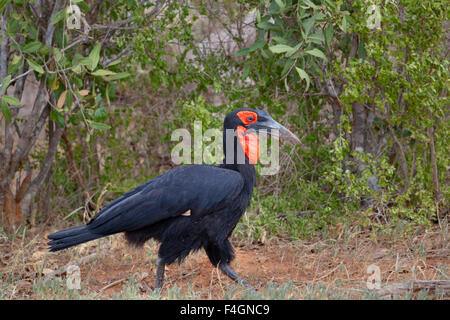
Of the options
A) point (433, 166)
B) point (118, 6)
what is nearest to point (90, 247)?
point (118, 6)

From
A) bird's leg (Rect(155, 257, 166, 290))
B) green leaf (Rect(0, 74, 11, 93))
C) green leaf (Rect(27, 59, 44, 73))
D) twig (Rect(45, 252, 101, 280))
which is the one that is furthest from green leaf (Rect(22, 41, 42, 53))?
bird's leg (Rect(155, 257, 166, 290))

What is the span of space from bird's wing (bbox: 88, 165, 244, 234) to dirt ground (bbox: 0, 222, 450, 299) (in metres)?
0.42

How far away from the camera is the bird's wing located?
3.65 metres

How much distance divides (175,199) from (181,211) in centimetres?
8

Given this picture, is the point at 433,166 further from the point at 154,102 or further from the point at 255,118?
the point at 154,102

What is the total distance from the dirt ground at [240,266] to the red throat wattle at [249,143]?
2.71 ft

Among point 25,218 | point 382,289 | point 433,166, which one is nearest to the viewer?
point 382,289

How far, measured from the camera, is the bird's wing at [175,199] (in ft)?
12.0

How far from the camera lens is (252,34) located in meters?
5.67

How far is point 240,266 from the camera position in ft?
14.6

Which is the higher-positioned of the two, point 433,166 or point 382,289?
point 433,166

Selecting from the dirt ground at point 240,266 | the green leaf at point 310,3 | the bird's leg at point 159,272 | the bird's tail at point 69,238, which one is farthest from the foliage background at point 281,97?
the bird's leg at point 159,272

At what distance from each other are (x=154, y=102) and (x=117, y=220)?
2641 millimetres

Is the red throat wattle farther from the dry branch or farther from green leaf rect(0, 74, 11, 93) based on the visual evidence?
green leaf rect(0, 74, 11, 93)
